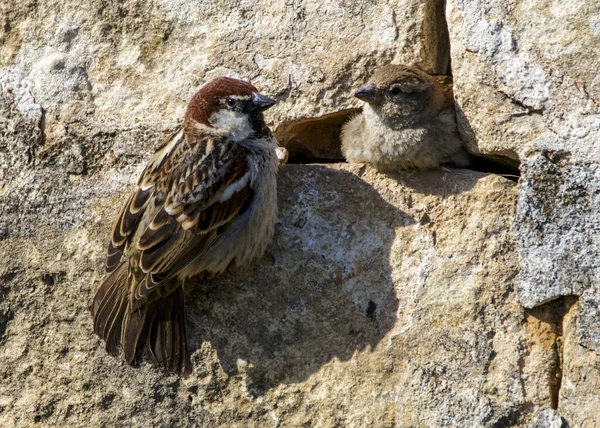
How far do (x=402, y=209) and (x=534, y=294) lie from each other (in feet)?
2.18

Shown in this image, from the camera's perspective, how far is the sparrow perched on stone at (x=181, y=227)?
333 centimetres

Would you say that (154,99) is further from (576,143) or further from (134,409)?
(576,143)

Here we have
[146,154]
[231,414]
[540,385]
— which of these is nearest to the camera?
[540,385]

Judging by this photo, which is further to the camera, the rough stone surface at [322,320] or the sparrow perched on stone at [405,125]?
the sparrow perched on stone at [405,125]

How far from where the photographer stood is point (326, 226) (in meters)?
3.49

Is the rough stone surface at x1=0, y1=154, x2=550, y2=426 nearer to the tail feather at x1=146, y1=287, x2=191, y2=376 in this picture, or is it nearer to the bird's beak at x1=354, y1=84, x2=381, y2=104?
the tail feather at x1=146, y1=287, x2=191, y2=376

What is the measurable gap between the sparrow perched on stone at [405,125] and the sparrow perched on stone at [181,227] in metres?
0.41

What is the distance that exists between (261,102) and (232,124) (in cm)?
19

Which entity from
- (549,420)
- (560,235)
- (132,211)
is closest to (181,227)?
(132,211)

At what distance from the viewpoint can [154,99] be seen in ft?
12.1

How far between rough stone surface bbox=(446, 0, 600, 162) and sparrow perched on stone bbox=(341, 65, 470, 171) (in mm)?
158

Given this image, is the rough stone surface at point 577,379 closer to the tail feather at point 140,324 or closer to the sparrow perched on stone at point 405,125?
the sparrow perched on stone at point 405,125

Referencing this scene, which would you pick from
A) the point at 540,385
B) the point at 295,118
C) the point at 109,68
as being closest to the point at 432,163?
the point at 295,118

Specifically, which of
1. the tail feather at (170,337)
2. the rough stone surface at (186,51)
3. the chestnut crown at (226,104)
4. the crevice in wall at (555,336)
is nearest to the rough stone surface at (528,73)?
the rough stone surface at (186,51)
